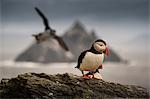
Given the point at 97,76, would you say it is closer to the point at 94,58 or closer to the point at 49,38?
the point at 94,58

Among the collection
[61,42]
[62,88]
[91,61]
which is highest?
[61,42]

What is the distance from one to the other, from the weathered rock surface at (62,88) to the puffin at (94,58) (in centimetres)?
10

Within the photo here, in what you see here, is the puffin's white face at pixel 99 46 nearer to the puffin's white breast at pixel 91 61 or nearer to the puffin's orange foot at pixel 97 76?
the puffin's white breast at pixel 91 61

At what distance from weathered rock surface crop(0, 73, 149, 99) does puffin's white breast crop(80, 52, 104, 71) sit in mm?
114

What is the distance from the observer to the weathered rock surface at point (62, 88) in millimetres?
2211

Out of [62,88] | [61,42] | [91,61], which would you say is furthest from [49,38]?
[62,88]

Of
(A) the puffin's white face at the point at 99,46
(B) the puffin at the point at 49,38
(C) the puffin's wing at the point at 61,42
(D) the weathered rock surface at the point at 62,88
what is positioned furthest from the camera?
(C) the puffin's wing at the point at 61,42

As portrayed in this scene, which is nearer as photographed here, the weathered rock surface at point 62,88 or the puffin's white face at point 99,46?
the weathered rock surface at point 62,88

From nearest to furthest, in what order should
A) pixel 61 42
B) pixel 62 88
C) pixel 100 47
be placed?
pixel 62 88, pixel 100 47, pixel 61 42

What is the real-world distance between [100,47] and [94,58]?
82 millimetres

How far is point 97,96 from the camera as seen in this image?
2236mm

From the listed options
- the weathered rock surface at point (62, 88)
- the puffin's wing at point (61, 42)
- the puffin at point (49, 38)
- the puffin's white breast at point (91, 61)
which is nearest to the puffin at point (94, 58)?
the puffin's white breast at point (91, 61)

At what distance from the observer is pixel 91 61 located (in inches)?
93.9

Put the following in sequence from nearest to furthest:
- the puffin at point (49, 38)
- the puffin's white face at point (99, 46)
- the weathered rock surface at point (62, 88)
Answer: the weathered rock surface at point (62, 88), the puffin's white face at point (99, 46), the puffin at point (49, 38)
